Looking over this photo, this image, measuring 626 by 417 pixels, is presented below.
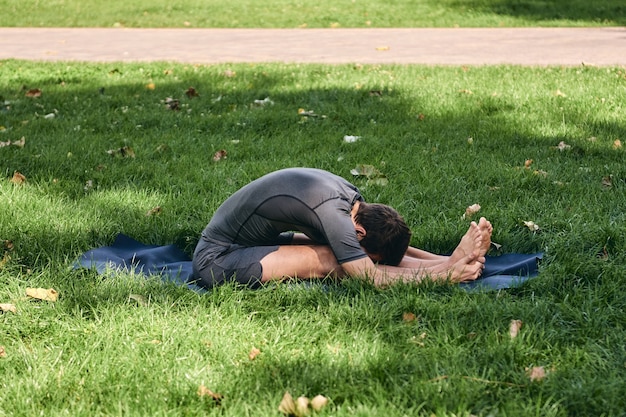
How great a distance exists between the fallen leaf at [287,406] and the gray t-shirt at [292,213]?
3.21ft

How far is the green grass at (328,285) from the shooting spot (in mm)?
2686

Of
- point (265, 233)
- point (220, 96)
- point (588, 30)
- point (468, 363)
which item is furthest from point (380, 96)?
point (588, 30)

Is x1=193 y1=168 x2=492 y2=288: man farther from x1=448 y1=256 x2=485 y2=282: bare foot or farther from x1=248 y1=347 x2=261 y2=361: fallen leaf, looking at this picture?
x1=248 y1=347 x2=261 y2=361: fallen leaf

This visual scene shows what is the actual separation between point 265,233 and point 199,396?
1193 millimetres

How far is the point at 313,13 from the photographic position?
15922 mm

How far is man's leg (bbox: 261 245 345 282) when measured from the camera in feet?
11.8

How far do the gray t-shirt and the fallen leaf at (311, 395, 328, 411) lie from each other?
3.12 ft

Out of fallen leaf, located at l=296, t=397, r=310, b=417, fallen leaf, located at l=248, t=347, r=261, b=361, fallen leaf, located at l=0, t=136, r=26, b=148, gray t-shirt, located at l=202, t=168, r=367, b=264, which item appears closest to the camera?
fallen leaf, located at l=296, t=397, r=310, b=417

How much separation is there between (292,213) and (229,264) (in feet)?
1.25

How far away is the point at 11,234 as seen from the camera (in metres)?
4.15

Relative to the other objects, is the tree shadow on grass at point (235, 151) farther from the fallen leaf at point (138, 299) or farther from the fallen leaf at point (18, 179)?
the fallen leaf at point (138, 299)

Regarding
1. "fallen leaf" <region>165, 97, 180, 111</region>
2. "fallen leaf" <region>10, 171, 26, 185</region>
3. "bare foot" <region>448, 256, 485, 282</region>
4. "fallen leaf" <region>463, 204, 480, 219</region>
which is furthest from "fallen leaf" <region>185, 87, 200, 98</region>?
"bare foot" <region>448, 256, 485, 282</region>

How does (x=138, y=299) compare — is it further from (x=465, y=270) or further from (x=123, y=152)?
(x=123, y=152)

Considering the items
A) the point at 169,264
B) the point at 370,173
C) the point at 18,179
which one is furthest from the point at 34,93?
the point at 169,264
